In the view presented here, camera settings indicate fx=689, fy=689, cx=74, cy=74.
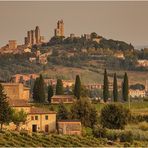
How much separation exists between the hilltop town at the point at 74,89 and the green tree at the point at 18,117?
0.03 metres

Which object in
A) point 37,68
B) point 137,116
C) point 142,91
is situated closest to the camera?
point 137,116

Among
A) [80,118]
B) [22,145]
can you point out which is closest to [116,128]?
[80,118]

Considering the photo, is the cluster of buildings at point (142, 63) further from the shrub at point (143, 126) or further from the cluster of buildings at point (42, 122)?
the cluster of buildings at point (42, 122)

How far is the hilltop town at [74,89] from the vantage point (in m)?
41.2

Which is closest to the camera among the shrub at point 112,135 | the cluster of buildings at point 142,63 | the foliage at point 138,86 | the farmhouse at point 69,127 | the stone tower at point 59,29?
the shrub at point 112,135

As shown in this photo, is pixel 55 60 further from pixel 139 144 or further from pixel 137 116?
pixel 139 144

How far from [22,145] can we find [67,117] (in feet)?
57.4

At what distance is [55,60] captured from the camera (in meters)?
150

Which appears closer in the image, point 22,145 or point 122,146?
point 22,145

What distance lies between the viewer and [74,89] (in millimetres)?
65875

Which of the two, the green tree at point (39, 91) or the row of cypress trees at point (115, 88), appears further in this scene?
the row of cypress trees at point (115, 88)

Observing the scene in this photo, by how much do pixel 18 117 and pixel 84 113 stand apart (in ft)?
19.9

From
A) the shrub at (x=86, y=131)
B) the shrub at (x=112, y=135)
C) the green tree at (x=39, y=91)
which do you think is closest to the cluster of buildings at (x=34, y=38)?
the green tree at (x=39, y=91)

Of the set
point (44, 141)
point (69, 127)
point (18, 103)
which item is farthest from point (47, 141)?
point (18, 103)
